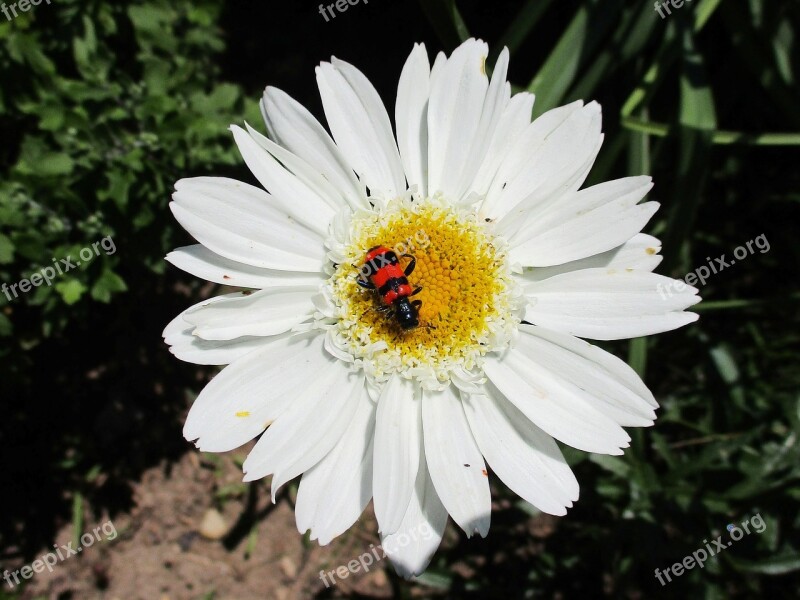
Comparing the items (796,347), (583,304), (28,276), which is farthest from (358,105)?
(796,347)

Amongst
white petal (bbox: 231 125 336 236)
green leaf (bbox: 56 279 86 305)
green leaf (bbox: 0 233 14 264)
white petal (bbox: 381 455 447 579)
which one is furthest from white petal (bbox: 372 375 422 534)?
green leaf (bbox: 0 233 14 264)

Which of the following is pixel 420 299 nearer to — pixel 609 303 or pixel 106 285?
pixel 609 303

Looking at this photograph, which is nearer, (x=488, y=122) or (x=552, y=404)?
(x=488, y=122)

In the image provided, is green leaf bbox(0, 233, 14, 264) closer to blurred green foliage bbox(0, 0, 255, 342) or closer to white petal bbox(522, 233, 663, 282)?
blurred green foliage bbox(0, 0, 255, 342)

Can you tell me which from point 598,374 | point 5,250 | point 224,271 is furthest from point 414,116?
point 5,250

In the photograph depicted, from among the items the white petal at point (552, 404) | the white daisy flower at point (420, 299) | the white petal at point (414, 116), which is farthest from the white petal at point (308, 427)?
the white petal at point (414, 116)

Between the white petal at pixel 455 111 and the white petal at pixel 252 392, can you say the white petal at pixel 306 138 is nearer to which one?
the white petal at pixel 455 111

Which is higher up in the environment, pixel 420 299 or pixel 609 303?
pixel 420 299
